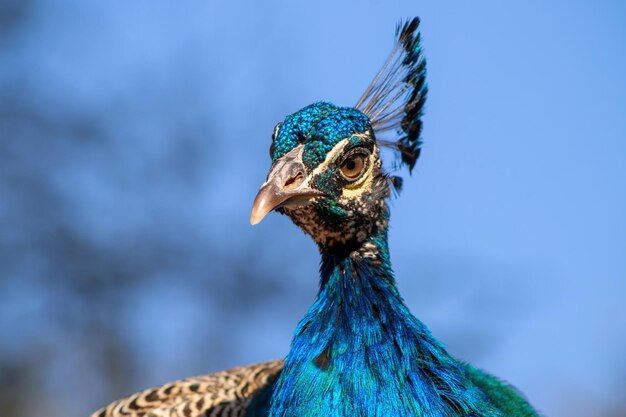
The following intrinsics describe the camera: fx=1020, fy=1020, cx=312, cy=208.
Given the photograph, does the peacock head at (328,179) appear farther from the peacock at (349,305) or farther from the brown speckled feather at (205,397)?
the brown speckled feather at (205,397)

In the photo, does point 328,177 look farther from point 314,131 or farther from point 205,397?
point 205,397

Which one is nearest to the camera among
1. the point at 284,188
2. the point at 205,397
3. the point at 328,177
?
the point at 284,188

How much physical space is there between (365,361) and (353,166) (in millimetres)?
741

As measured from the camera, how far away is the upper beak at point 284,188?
3445 mm

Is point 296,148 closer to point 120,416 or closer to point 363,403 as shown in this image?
point 363,403

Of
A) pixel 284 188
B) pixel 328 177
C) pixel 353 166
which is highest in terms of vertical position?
pixel 353 166

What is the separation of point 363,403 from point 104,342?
7771 millimetres

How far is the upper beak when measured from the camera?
3.45 metres

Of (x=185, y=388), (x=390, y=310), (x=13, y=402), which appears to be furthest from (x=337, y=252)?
(x=13, y=402)

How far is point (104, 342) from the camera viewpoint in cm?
1082

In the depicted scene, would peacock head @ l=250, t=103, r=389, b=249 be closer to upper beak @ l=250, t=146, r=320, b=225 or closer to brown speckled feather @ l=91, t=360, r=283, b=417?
upper beak @ l=250, t=146, r=320, b=225

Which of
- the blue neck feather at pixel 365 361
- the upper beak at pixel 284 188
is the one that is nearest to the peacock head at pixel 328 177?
the upper beak at pixel 284 188

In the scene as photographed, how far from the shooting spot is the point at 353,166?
384 centimetres

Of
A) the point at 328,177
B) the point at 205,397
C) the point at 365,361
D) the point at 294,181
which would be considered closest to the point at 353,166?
the point at 328,177
